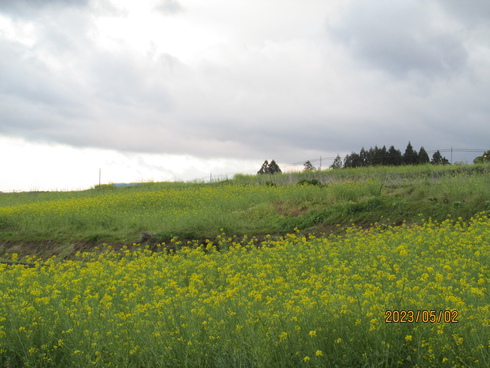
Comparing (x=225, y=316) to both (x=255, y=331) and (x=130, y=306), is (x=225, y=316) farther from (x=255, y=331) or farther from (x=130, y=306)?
(x=130, y=306)

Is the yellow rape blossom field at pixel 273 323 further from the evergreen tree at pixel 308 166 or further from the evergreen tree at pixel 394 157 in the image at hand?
the evergreen tree at pixel 394 157

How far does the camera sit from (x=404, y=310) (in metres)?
5.03

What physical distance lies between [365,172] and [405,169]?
86.7 inches

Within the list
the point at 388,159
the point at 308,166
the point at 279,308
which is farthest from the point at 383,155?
the point at 279,308

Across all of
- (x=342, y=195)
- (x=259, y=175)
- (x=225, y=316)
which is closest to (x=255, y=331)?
(x=225, y=316)

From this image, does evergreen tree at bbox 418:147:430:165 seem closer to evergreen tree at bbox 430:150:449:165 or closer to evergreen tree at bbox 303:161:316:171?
evergreen tree at bbox 430:150:449:165
